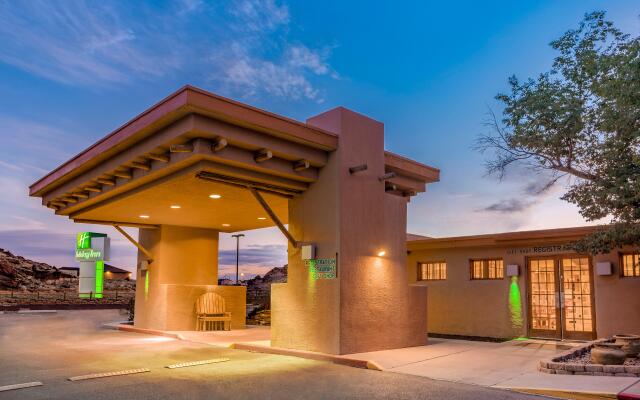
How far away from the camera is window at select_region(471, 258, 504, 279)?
44.9 feet

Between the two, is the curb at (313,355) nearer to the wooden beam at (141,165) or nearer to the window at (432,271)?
the wooden beam at (141,165)

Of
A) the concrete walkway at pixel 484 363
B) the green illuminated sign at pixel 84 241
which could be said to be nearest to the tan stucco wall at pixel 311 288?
the concrete walkway at pixel 484 363

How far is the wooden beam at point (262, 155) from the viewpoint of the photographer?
8789 millimetres

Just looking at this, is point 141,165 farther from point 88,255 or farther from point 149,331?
point 88,255

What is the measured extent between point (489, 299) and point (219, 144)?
8928mm

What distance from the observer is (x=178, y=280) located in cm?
1576

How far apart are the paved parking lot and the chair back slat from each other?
3813 millimetres

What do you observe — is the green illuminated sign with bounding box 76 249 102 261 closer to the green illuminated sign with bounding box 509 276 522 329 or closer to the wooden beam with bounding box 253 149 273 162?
the wooden beam with bounding box 253 149 273 162

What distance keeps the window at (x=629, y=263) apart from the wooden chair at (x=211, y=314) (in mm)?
10446

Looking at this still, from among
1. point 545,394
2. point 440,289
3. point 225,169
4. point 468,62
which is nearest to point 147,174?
point 225,169

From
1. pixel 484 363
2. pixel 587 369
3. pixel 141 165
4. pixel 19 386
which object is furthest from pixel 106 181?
pixel 587 369

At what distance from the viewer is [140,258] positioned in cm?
1642

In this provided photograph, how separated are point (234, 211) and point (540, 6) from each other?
9655 millimetres

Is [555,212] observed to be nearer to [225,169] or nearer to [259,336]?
[259,336]
